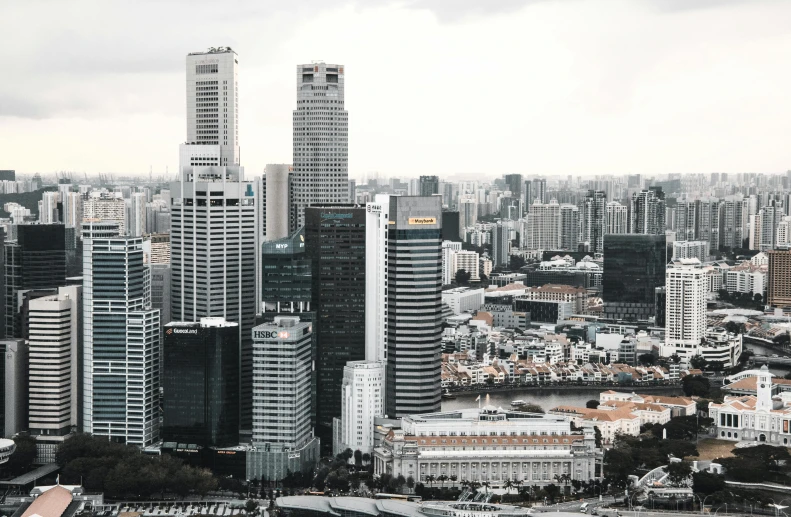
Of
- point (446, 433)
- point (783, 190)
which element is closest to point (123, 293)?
point (446, 433)

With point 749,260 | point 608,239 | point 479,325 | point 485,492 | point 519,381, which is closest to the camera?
point 485,492

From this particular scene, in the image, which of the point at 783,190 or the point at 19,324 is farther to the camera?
the point at 783,190

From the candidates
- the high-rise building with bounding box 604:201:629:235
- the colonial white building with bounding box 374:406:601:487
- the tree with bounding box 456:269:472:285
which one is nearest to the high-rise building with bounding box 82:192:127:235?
the tree with bounding box 456:269:472:285

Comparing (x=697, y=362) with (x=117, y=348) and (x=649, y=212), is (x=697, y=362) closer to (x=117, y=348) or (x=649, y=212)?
(x=117, y=348)

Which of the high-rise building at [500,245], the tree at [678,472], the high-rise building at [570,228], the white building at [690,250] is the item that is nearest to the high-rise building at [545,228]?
the high-rise building at [570,228]

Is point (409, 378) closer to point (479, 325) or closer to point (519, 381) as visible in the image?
point (519, 381)

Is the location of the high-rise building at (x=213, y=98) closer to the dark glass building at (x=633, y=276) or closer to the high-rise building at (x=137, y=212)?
the dark glass building at (x=633, y=276)
